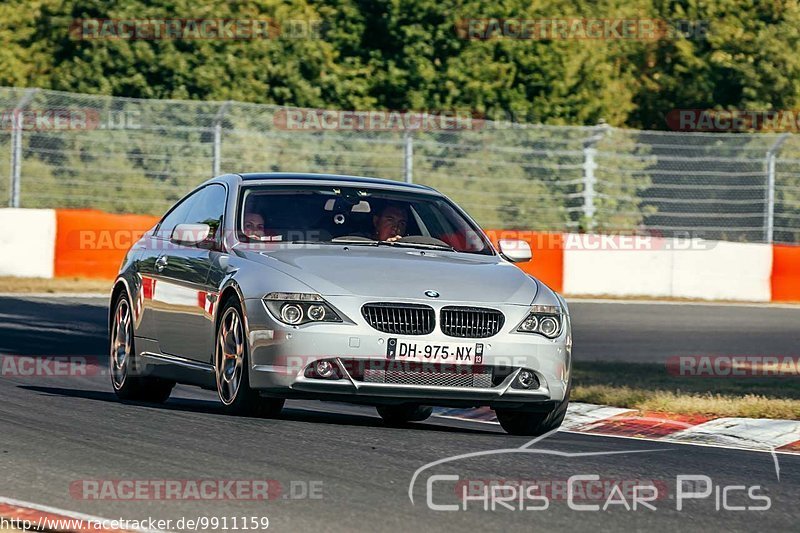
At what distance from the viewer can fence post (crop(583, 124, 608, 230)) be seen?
2684 cm

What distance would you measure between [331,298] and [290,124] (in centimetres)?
1757

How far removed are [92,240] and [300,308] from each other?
1446cm

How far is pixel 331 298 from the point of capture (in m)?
9.35

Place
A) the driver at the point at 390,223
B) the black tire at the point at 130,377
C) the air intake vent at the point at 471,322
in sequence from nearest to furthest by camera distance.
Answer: the air intake vent at the point at 471,322
the driver at the point at 390,223
the black tire at the point at 130,377

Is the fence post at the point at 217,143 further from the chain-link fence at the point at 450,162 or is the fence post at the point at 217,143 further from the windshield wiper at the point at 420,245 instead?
the windshield wiper at the point at 420,245

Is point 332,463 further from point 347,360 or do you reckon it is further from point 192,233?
point 192,233

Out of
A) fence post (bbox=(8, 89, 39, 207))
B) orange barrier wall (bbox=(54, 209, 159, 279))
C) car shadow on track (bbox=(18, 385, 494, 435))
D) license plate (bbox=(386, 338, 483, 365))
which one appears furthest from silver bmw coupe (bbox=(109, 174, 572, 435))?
fence post (bbox=(8, 89, 39, 207))

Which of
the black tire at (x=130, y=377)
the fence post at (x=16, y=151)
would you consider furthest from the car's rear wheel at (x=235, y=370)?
the fence post at (x=16, y=151)

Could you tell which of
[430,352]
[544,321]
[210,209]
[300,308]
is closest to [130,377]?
[210,209]

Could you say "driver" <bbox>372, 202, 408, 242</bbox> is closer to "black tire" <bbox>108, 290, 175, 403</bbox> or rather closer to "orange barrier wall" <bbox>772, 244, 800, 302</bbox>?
"black tire" <bbox>108, 290, 175, 403</bbox>

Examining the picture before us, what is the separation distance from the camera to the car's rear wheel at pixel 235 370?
9.59 metres

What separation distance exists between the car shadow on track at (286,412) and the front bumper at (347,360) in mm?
728

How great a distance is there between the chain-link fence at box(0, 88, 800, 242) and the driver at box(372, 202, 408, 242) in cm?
1490

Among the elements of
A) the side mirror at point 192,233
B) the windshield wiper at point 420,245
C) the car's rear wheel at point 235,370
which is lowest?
the car's rear wheel at point 235,370
